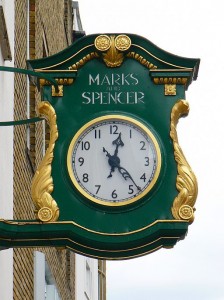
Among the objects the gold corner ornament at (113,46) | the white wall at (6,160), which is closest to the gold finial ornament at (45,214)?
the gold corner ornament at (113,46)

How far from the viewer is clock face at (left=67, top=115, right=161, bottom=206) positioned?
1037 cm

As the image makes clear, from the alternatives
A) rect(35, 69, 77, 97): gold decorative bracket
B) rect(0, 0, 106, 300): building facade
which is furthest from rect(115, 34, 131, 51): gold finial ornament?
rect(0, 0, 106, 300): building facade

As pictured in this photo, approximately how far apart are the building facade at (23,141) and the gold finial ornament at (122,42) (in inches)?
72.8

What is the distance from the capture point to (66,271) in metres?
24.4

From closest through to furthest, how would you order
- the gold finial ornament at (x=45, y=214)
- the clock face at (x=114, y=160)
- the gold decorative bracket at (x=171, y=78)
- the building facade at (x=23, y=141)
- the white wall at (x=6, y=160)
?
1. the gold finial ornament at (x=45, y=214)
2. the clock face at (x=114, y=160)
3. the gold decorative bracket at (x=171, y=78)
4. the white wall at (x=6, y=160)
5. the building facade at (x=23, y=141)

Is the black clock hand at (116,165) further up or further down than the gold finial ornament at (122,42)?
further down

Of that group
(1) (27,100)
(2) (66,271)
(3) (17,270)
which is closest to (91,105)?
(3) (17,270)

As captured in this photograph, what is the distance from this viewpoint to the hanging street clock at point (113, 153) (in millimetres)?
10148

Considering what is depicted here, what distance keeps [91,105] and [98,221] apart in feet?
3.10

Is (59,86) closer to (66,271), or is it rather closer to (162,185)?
(162,185)

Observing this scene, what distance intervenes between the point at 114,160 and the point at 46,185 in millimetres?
532

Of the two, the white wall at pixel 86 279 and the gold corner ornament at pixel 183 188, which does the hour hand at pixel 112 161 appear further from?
the white wall at pixel 86 279

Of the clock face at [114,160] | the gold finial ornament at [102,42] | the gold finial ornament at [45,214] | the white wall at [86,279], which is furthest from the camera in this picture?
the white wall at [86,279]

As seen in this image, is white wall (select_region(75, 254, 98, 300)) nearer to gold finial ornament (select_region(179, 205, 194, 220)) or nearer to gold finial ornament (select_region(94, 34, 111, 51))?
gold finial ornament (select_region(94, 34, 111, 51))
